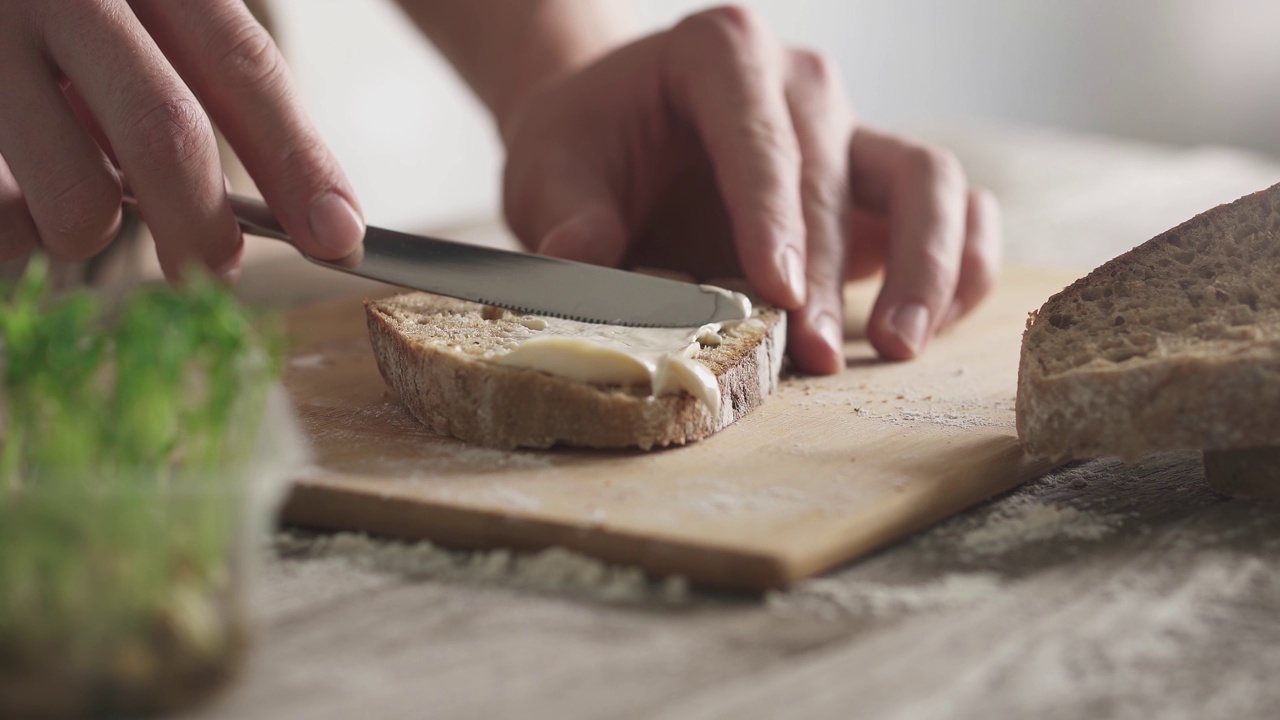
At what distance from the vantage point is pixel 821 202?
275 cm

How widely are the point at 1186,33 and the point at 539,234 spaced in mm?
8994

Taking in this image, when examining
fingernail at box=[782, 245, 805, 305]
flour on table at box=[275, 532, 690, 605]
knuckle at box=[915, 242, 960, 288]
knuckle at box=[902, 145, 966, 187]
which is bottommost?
flour on table at box=[275, 532, 690, 605]

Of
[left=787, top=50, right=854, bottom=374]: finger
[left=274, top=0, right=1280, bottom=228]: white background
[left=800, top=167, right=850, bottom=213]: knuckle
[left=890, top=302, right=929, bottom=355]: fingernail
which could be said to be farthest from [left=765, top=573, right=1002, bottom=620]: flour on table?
[left=274, top=0, right=1280, bottom=228]: white background

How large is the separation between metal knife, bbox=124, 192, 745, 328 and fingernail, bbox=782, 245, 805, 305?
0.28 m

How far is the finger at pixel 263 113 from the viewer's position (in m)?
2.10

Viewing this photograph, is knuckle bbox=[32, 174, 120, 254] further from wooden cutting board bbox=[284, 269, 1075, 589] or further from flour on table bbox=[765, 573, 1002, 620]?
flour on table bbox=[765, 573, 1002, 620]

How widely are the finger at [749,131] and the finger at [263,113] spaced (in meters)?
0.87

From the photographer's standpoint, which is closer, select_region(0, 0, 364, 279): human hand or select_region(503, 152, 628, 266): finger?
select_region(0, 0, 364, 279): human hand

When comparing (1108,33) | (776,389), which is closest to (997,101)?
(1108,33)

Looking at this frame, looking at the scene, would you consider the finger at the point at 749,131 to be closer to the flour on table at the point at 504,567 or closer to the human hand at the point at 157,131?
the human hand at the point at 157,131

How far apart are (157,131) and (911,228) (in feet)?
5.63

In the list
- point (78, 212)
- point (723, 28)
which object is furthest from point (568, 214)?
point (78, 212)

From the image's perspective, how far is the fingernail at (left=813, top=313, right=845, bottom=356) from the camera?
241 centimetres

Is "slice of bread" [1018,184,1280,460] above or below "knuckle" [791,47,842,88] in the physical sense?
below
